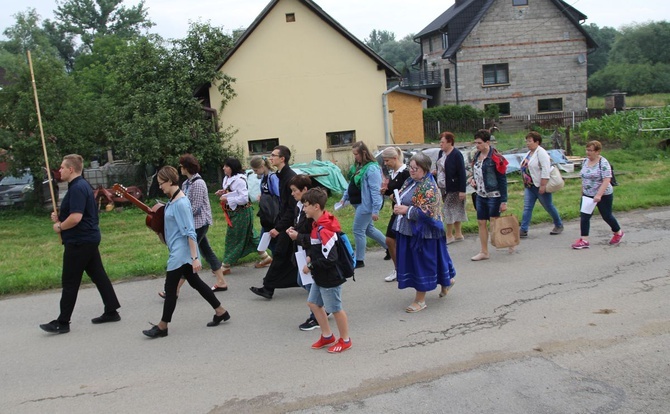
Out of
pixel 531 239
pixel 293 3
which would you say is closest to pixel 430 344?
pixel 531 239

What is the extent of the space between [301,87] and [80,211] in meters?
17.6

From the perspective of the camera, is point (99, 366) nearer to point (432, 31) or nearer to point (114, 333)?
point (114, 333)

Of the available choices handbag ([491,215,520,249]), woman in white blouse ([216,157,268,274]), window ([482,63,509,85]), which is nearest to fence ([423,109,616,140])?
window ([482,63,509,85])

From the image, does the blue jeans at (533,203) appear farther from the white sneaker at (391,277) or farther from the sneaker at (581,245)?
the white sneaker at (391,277)

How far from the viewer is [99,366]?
6.05m

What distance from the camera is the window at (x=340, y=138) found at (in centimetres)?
2450

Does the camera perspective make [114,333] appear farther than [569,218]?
No

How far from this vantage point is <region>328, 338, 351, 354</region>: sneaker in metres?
6.04

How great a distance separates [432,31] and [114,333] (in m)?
43.3

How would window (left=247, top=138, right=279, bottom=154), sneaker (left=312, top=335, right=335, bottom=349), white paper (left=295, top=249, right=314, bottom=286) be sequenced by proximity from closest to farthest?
1. sneaker (left=312, top=335, right=335, bottom=349)
2. white paper (left=295, top=249, right=314, bottom=286)
3. window (left=247, top=138, right=279, bottom=154)

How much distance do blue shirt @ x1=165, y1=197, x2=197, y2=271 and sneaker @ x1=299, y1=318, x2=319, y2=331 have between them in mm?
1304

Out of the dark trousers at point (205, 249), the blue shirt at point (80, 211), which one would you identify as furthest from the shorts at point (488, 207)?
the blue shirt at point (80, 211)

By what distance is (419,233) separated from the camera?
279 inches

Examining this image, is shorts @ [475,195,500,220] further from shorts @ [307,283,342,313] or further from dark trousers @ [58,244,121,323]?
dark trousers @ [58,244,121,323]
